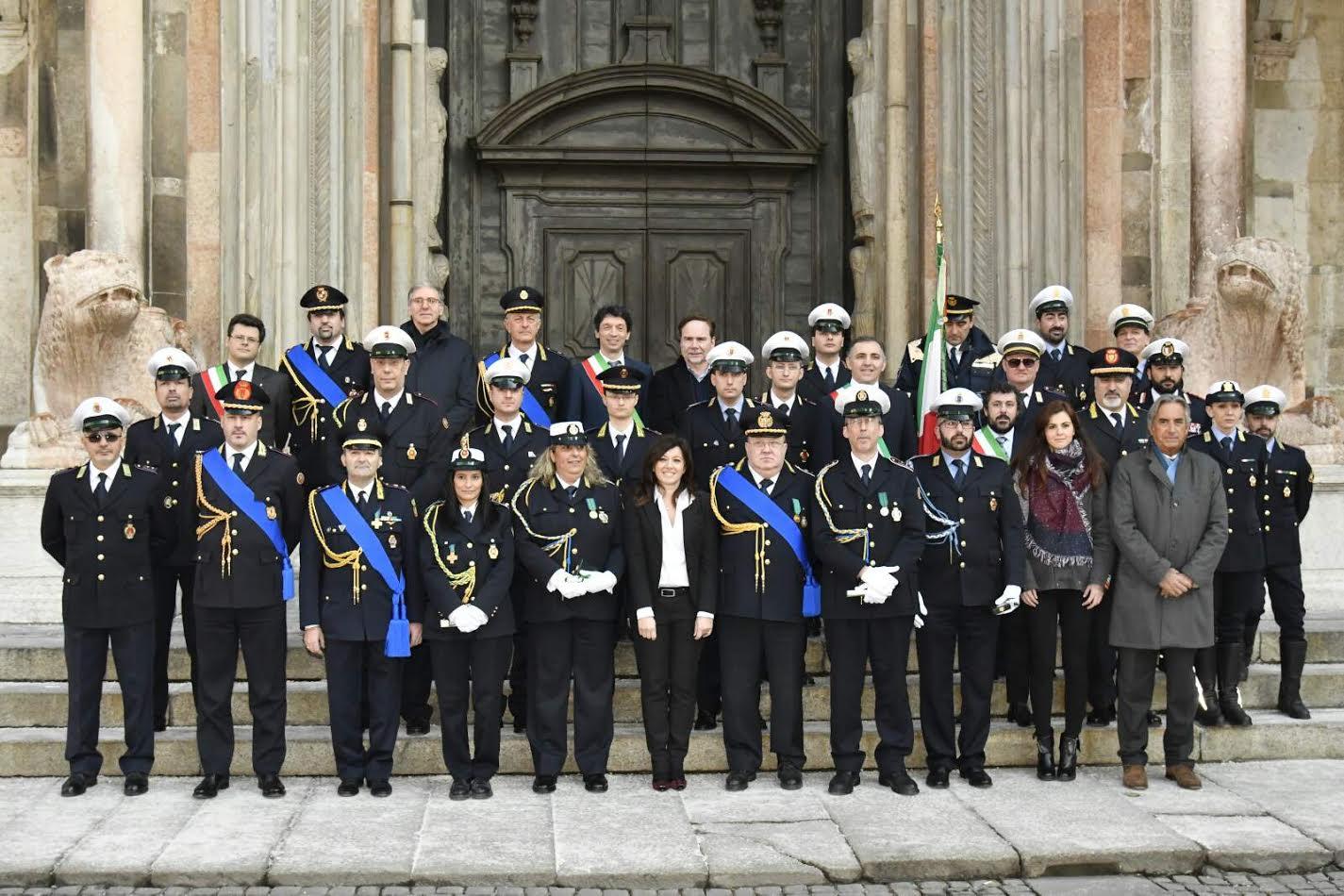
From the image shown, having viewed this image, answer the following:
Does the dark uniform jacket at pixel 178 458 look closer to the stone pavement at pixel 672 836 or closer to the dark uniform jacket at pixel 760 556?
the stone pavement at pixel 672 836

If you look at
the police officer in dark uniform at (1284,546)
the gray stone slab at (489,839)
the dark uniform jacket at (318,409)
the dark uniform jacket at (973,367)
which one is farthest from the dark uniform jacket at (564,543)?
the police officer in dark uniform at (1284,546)

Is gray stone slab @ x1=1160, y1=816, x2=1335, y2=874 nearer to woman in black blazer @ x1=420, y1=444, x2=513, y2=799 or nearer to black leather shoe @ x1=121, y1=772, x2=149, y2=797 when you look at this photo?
woman in black blazer @ x1=420, y1=444, x2=513, y2=799

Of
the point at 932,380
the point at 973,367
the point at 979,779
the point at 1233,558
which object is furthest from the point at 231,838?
the point at 1233,558

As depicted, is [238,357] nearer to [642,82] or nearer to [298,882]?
[298,882]

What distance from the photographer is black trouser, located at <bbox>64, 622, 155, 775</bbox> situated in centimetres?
786

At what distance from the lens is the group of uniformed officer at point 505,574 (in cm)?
789

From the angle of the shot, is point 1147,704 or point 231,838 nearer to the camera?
point 231,838

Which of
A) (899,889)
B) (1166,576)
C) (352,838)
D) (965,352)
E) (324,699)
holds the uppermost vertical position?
(965,352)

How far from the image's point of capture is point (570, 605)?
8.02m

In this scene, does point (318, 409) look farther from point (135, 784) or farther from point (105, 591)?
point (135, 784)

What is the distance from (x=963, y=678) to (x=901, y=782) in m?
0.61

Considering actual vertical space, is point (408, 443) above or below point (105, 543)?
above

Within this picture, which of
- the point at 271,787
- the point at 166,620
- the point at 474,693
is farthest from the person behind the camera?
the point at 166,620

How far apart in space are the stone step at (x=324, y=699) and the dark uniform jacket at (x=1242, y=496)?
0.70m
